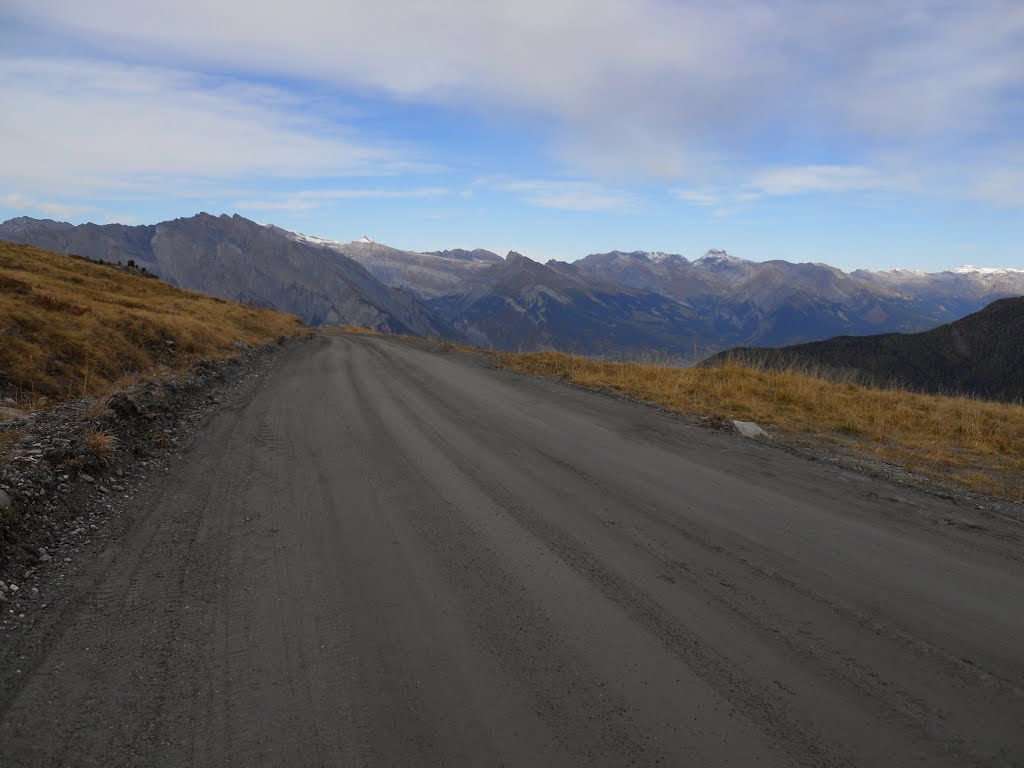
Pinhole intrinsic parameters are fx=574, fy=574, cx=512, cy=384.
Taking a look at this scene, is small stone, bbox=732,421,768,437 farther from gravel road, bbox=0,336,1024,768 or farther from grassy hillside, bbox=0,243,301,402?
grassy hillside, bbox=0,243,301,402

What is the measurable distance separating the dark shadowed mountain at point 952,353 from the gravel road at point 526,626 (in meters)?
126

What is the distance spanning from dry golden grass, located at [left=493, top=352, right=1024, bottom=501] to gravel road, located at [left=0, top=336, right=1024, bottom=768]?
A: 2954 mm

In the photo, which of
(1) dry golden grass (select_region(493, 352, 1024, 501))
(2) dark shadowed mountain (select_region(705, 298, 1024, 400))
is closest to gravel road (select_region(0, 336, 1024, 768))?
(1) dry golden grass (select_region(493, 352, 1024, 501))

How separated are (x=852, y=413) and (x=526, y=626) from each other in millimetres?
12034

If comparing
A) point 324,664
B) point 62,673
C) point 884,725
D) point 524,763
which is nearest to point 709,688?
point 884,725

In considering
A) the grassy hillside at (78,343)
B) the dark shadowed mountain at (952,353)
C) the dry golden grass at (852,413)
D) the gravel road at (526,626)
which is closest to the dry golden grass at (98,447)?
the gravel road at (526,626)

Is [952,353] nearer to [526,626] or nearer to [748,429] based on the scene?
[748,429]

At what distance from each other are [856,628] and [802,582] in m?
0.67

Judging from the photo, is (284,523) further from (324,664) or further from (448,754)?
(448,754)

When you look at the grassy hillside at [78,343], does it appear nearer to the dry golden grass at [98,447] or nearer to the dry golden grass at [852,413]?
the dry golden grass at [98,447]

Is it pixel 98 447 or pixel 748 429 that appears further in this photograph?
pixel 748 429

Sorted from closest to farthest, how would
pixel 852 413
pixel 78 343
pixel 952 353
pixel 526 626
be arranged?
pixel 526 626
pixel 78 343
pixel 852 413
pixel 952 353

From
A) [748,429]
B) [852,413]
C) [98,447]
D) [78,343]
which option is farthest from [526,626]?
[78,343]

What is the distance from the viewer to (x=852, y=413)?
1320 cm
